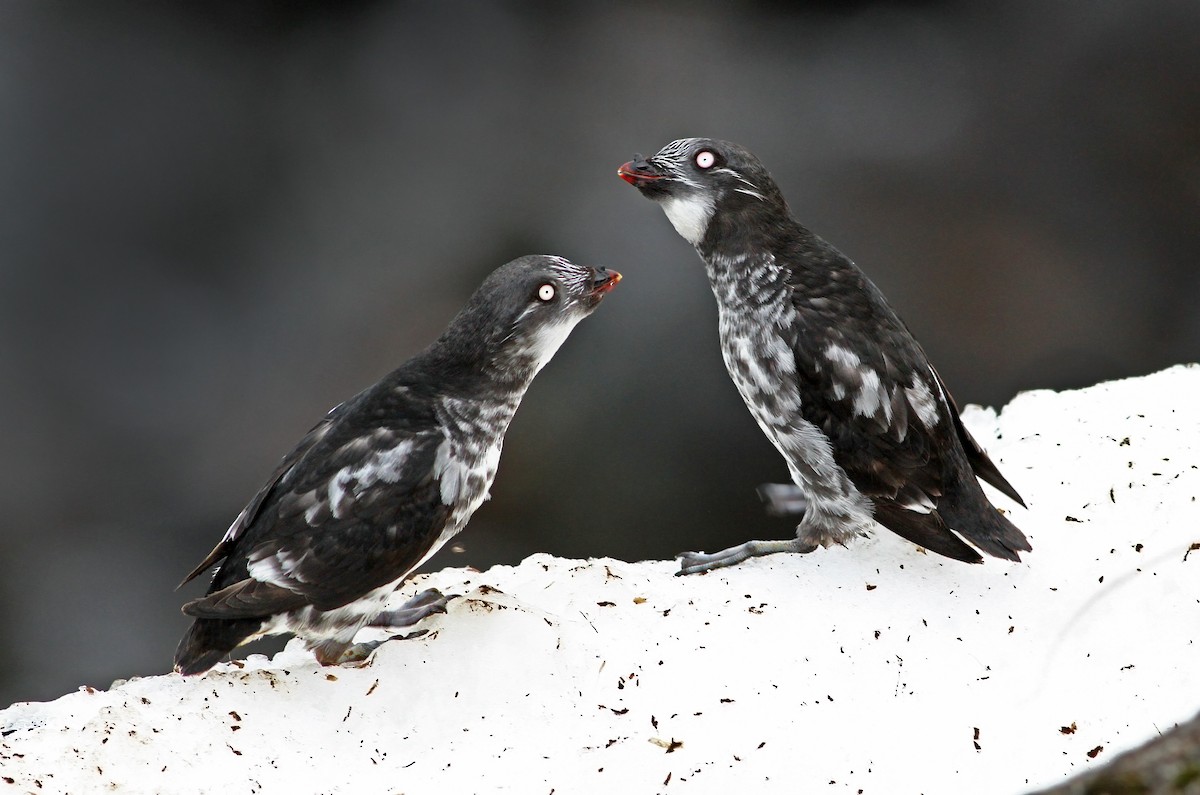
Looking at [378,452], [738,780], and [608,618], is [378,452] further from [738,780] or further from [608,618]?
[738,780]

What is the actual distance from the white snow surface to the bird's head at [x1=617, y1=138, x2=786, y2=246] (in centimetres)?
168

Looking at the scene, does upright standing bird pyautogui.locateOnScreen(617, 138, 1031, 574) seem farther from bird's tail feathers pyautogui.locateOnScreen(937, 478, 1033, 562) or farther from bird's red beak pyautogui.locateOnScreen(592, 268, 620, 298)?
bird's red beak pyautogui.locateOnScreen(592, 268, 620, 298)

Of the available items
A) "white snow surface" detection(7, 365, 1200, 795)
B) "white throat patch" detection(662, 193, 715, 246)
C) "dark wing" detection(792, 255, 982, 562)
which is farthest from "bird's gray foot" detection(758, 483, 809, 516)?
"white throat patch" detection(662, 193, 715, 246)

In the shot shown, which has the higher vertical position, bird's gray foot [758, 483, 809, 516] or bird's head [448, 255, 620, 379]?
bird's head [448, 255, 620, 379]

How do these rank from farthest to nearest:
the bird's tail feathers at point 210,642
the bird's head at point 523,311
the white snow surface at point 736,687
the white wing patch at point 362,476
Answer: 1. the bird's head at point 523,311
2. the white wing patch at point 362,476
3. the bird's tail feathers at point 210,642
4. the white snow surface at point 736,687

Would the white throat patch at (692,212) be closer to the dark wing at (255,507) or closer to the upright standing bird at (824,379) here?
the upright standing bird at (824,379)

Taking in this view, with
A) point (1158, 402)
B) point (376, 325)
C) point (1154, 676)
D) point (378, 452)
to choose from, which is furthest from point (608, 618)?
point (376, 325)

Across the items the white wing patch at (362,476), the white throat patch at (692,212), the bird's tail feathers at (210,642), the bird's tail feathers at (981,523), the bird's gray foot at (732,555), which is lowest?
the bird's gray foot at (732,555)

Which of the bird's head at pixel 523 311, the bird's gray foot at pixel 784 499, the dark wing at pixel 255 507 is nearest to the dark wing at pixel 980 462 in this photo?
the bird's gray foot at pixel 784 499

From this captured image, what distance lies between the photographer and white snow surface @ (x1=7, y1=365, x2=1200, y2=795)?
3.58m

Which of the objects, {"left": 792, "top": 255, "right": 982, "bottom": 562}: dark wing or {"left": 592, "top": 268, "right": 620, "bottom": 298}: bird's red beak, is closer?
{"left": 792, "top": 255, "right": 982, "bottom": 562}: dark wing

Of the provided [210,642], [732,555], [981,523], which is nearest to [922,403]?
[981,523]

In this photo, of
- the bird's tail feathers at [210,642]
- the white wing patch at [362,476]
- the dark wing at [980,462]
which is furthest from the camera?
the dark wing at [980,462]

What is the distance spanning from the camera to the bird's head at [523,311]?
4.60m
